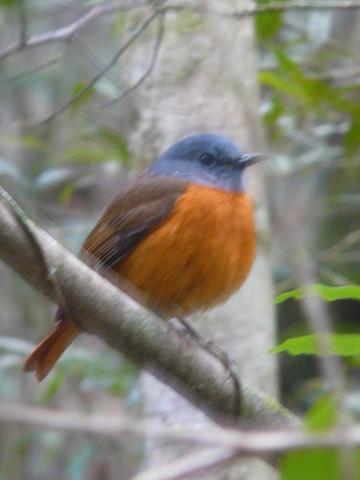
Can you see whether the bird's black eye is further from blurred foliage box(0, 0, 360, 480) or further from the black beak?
blurred foliage box(0, 0, 360, 480)

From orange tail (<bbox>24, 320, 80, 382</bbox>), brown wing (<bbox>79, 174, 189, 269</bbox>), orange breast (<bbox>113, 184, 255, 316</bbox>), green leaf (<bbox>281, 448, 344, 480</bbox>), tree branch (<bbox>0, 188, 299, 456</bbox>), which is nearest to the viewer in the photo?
green leaf (<bbox>281, 448, 344, 480</bbox>)

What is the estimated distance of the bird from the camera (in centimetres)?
282

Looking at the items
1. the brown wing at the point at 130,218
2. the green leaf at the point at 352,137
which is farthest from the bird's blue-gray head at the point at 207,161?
the green leaf at the point at 352,137

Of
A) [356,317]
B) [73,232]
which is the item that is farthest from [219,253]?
[356,317]

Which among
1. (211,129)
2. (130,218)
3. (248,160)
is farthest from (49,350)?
(211,129)

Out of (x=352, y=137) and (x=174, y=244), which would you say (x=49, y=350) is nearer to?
(x=174, y=244)

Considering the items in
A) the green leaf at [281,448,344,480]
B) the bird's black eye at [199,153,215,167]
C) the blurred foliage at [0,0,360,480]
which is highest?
the green leaf at [281,448,344,480]

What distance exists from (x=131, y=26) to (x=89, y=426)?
3.88 meters

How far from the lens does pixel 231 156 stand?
135 inches

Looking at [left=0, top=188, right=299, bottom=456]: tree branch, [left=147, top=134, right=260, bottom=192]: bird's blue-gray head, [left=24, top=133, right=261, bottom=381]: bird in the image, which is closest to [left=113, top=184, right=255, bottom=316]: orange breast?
[left=24, top=133, right=261, bottom=381]: bird

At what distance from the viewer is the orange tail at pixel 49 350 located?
291cm

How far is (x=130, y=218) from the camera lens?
3100 mm

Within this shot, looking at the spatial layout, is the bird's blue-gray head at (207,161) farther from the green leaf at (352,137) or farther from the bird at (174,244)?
the green leaf at (352,137)

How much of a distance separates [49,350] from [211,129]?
1599 mm
